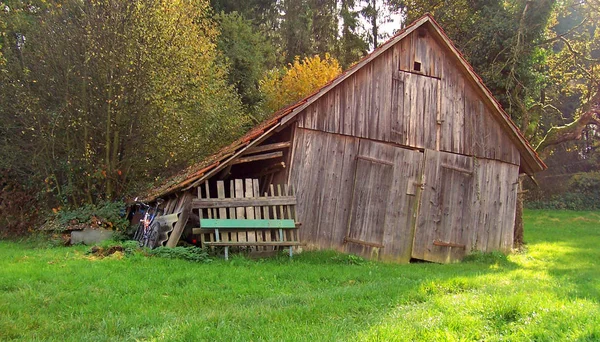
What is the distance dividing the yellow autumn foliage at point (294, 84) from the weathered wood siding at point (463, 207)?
1459cm

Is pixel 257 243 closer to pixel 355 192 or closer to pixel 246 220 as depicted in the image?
pixel 246 220

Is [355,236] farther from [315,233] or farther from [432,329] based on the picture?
[432,329]

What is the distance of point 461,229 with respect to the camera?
1302 centimetres

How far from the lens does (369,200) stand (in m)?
12.0

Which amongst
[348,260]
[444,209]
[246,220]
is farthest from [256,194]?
[444,209]

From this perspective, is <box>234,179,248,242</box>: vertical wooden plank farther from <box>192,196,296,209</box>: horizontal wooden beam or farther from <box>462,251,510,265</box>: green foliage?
<box>462,251,510,265</box>: green foliage

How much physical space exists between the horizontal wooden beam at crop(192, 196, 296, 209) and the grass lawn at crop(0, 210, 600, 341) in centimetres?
130

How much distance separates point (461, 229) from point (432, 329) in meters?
8.64

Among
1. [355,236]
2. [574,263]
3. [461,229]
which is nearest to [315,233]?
[355,236]

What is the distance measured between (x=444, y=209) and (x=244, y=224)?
5.77 meters

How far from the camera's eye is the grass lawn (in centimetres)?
499

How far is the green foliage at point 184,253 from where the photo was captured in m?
9.71

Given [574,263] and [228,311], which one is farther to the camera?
[574,263]

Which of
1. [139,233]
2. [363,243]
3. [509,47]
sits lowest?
[139,233]
